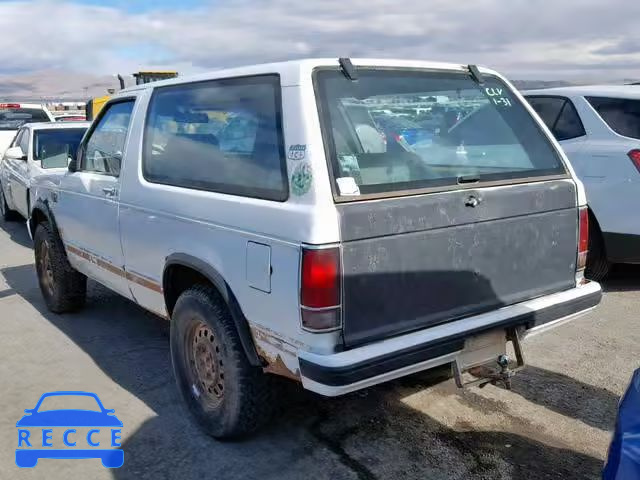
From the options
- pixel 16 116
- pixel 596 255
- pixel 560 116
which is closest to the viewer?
pixel 596 255

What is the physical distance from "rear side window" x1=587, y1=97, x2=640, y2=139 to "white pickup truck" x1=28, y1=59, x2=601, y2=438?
2.38 meters

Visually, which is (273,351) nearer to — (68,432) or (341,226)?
(341,226)

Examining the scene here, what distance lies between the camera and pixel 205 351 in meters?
3.34

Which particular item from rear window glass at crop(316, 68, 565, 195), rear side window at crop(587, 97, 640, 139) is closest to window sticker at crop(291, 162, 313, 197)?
rear window glass at crop(316, 68, 565, 195)

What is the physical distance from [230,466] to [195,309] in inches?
31.4

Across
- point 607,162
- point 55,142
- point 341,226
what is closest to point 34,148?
point 55,142

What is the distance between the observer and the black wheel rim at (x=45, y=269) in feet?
17.5

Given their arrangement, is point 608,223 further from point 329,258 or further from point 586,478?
point 329,258

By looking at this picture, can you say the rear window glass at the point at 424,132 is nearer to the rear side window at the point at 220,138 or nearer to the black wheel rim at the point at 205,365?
the rear side window at the point at 220,138

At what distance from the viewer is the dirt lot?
306cm

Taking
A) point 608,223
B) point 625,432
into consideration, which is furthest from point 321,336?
point 608,223

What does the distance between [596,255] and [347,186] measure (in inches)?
152

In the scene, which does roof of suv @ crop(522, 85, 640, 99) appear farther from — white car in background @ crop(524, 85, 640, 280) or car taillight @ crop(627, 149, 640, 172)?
car taillight @ crop(627, 149, 640, 172)

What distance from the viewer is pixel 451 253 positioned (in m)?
2.87
